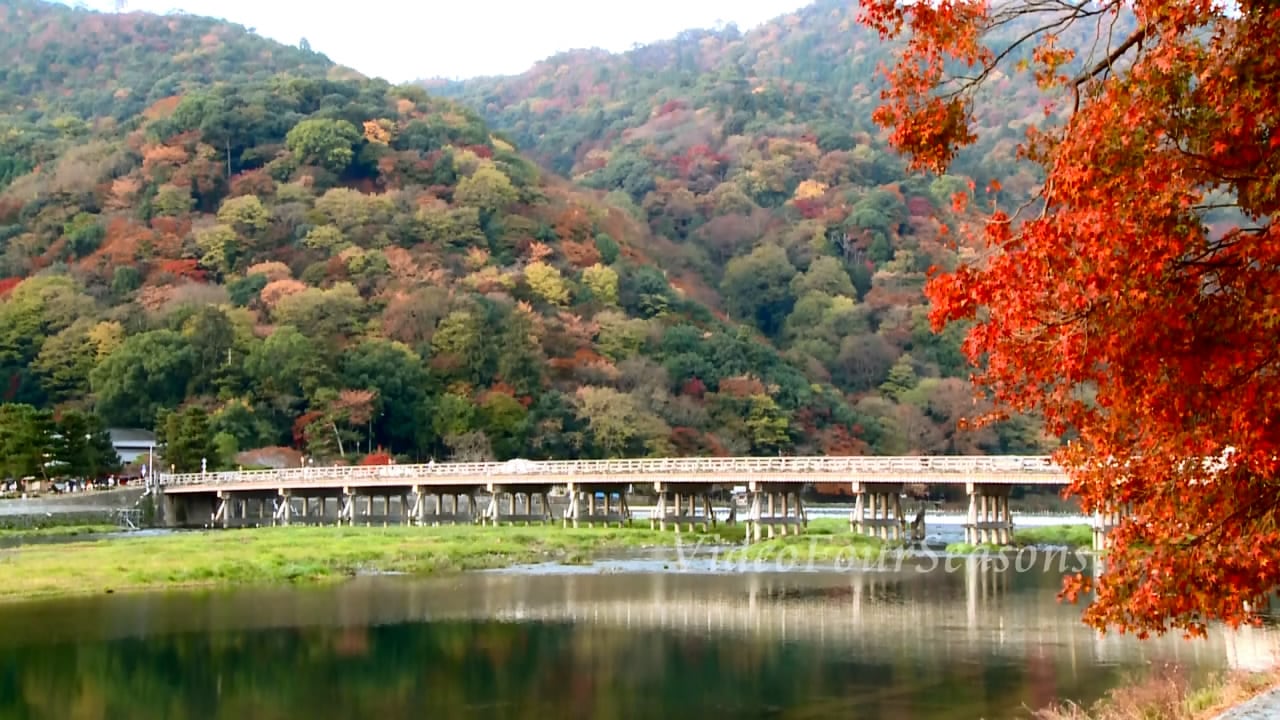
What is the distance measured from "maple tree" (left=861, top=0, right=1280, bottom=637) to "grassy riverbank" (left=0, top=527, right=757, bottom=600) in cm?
2455

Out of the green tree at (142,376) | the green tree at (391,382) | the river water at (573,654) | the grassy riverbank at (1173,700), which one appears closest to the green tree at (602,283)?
the green tree at (391,382)

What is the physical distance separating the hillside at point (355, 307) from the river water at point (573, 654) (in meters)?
36.3

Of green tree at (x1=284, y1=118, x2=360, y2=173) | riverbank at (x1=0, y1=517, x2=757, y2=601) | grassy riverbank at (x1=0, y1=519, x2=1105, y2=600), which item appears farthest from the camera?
green tree at (x1=284, y1=118, x2=360, y2=173)

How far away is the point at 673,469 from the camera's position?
49.3 meters

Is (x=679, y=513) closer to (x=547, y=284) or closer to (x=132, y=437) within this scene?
(x=132, y=437)

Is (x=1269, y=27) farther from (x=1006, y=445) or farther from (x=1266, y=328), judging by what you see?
(x=1006, y=445)

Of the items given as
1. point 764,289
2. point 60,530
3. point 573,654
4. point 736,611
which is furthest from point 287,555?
point 764,289

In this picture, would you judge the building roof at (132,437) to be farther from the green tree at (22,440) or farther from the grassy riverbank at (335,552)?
the grassy riverbank at (335,552)

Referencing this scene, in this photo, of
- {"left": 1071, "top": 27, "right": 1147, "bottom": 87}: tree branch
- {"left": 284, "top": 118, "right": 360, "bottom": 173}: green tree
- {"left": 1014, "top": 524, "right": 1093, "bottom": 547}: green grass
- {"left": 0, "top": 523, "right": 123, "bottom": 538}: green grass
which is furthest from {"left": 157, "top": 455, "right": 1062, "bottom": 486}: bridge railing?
{"left": 284, "top": 118, "right": 360, "bottom": 173}: green tree

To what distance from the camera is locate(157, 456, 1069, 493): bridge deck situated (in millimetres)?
41812

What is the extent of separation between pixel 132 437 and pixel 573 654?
186ft

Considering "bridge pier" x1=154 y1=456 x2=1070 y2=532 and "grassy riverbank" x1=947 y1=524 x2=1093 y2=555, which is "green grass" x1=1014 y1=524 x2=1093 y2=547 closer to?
"grassy riverbank" x1=947 y1=524 x2=1093 y2=555

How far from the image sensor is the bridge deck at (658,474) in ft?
137

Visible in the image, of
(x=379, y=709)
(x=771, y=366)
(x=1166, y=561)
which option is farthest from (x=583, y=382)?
(x=1166, y=561)
